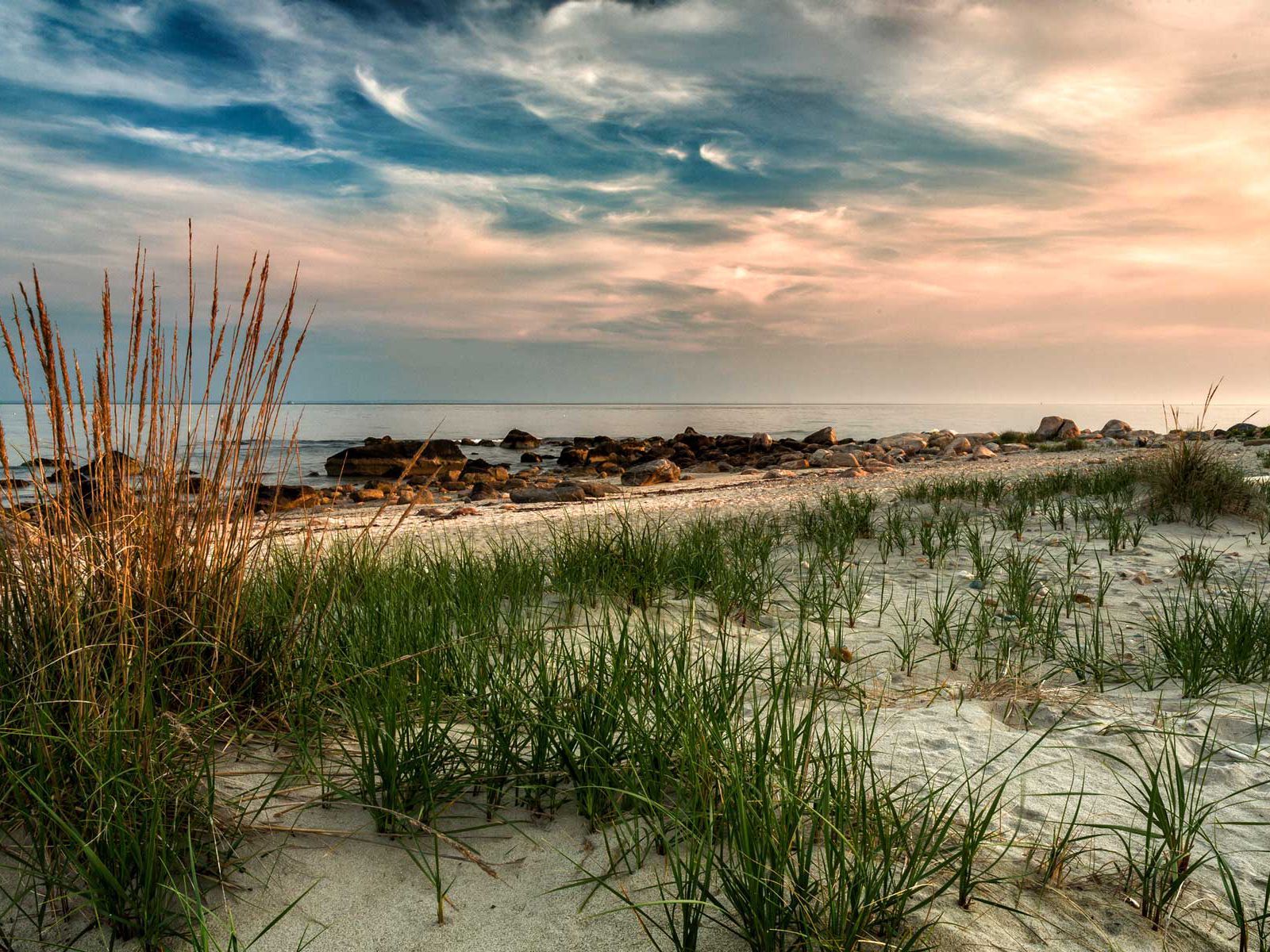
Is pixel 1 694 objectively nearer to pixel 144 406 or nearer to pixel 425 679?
pixel 144 406

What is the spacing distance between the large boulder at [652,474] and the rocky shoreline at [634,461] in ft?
0.09

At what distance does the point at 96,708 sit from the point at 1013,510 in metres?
6.99

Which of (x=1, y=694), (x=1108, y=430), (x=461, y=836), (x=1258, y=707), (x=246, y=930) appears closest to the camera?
(x=246, y=930)

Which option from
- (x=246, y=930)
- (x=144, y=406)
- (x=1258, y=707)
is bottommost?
(x=246, y=930)

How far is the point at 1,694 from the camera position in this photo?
2.09 m

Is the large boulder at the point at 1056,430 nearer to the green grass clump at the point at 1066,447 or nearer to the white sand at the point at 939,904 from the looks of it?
the green grass clump at the point at 1066,447

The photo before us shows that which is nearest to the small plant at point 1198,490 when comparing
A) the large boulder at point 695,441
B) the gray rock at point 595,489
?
the gray rock at point 595,489

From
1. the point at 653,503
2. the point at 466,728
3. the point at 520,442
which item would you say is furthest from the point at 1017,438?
the point at 466,728

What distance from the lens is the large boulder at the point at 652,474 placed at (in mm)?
18578

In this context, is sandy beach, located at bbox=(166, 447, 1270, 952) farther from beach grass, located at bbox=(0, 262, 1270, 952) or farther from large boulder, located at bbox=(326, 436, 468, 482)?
large boulder, located at bbox=(326, 436, 468, 482)

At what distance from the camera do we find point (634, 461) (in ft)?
85.8

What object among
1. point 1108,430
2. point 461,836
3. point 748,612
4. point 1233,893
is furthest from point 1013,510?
point 1108,430

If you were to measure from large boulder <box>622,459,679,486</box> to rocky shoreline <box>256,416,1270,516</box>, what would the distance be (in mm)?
28

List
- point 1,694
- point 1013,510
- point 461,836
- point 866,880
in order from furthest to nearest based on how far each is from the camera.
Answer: point 1013,510
point 1,694
point 461,836
point 866,880
